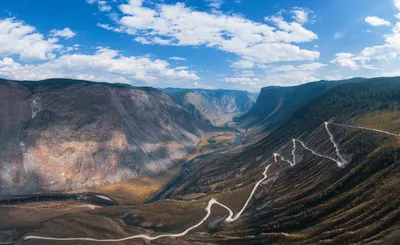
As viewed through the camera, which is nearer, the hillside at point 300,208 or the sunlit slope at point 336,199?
the sunlit slope at point 336,199

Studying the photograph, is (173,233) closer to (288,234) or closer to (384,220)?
(288,234)

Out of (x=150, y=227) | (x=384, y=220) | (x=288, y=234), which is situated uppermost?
(x=384, y=220)

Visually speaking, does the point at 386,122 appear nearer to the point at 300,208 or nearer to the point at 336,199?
the point at 336,199

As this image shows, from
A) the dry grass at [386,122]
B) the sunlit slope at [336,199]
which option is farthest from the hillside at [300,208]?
the dry grass at [386,122]

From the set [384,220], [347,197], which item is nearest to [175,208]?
[347,197]

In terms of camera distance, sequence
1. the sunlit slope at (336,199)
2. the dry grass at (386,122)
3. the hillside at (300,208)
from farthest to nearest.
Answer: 1. the dry grass at (386,122)
2. the hillside at (300,208)
3. the sunlit slope at (336,199)

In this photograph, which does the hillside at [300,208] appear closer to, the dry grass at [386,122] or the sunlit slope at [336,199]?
the sunlit slope at [336,199]

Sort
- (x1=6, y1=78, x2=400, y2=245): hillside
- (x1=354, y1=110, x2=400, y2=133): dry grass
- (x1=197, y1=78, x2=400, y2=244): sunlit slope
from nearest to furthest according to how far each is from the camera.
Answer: (x1=197, y1=78, x2=400, y2=244): sunlit slope < (x1=6, y1=78, x2=400, y2=245): hillside < (x1=354, y1=110, x2=400, y2=133): dry grass

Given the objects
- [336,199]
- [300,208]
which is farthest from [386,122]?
[300,208]

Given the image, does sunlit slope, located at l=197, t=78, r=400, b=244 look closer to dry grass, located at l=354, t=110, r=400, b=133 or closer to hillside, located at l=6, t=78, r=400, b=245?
hillside, located at l=6, t=78, r=400, b=245

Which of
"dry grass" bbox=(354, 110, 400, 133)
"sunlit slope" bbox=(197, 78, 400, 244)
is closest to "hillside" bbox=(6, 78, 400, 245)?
"sunlit slope" bbox=(197, 78, 400, 244)

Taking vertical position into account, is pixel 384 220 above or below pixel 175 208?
above
